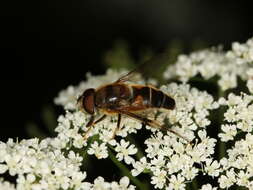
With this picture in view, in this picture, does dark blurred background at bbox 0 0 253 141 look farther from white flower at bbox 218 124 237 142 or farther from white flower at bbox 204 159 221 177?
white flower at bbox 204 159 221 177

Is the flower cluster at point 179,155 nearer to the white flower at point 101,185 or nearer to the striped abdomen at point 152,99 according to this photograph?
the striped abdomen at point 152,99

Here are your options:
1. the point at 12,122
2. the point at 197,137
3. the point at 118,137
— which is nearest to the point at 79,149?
the point at 118,137

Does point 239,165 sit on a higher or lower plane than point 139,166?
lower

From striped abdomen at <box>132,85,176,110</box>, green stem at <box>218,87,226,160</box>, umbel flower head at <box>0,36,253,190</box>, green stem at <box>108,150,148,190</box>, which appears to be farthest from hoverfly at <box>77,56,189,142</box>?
green stem at <box>218,87,226,160</box>

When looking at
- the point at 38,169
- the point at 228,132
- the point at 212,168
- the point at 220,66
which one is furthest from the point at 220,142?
the point at 38,169

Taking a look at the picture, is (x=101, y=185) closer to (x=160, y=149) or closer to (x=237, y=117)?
(x=160, y=149)

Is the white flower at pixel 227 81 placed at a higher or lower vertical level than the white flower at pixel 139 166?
higher

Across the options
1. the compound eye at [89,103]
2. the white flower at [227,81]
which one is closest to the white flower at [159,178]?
the compound eye at [89,103]
